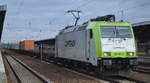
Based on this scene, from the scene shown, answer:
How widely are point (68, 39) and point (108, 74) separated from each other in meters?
7.84

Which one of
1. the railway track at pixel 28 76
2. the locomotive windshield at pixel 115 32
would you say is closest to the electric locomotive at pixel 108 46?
the locomotive windshield at pixel 115 32

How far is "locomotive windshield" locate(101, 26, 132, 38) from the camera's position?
17633mm

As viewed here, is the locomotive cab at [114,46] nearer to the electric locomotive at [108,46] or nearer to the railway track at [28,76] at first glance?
the electric locomotive at [108,46]

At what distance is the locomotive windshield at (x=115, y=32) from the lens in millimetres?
17633

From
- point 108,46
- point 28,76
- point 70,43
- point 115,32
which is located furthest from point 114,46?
point 70,43

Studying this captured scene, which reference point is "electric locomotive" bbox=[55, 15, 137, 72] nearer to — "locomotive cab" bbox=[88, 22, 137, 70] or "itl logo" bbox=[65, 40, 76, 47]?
"locomotive cab" bbox=[88, 22, 137, 70]

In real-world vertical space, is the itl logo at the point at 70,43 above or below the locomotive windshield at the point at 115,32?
below

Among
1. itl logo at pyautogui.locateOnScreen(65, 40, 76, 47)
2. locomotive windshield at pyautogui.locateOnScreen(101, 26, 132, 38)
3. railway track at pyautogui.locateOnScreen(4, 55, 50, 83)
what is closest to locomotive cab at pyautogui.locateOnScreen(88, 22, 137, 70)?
locomotive windshield at pyautogui.locateOnScreen(101, 26, 132, 38)

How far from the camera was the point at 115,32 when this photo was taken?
17.8 meters

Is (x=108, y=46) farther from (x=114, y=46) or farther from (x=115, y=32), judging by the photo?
(x=115, y=32)

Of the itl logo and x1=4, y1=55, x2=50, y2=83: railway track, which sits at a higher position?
the itl logo

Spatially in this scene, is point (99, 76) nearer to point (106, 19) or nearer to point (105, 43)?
point (105, 43)

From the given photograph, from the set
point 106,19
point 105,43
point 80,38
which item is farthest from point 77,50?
point 105,43

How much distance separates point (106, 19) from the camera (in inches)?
781
